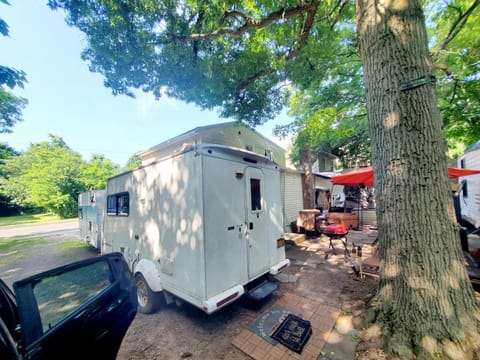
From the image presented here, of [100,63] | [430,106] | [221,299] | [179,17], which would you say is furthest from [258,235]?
[100,63]

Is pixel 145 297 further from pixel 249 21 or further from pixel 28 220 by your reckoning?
pixel 28 220

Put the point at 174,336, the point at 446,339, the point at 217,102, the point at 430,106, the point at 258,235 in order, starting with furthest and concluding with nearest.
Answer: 1. the point at 217,102
2. the point at 258,235
3. the point at 174,336
4. the point at 430,106
5. the point at 446,339

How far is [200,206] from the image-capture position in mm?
2586

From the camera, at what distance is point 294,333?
2.63 meters

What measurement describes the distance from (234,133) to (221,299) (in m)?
9.14

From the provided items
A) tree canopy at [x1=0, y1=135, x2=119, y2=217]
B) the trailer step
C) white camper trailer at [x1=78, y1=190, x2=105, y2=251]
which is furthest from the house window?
tree canopy at [x1=0, y1=135, x2=119, y2=217]

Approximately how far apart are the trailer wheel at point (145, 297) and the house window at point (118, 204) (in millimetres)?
1420

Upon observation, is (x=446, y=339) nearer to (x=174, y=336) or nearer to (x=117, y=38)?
(x=174, y=336)

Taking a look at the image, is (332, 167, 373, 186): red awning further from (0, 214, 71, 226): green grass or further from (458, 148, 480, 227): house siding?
(0, 214, 71, 226): green grass

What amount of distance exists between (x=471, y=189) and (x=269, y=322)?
36.7 feet

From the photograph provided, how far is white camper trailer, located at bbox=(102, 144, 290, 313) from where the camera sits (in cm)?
262

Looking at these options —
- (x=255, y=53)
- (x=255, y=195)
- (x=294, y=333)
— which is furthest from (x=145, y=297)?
(x=255, y=53)

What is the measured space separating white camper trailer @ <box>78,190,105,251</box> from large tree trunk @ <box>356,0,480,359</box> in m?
8.07

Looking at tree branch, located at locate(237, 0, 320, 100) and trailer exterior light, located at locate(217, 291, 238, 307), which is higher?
tree branch, located at locate(237, 0, 320, 100)
